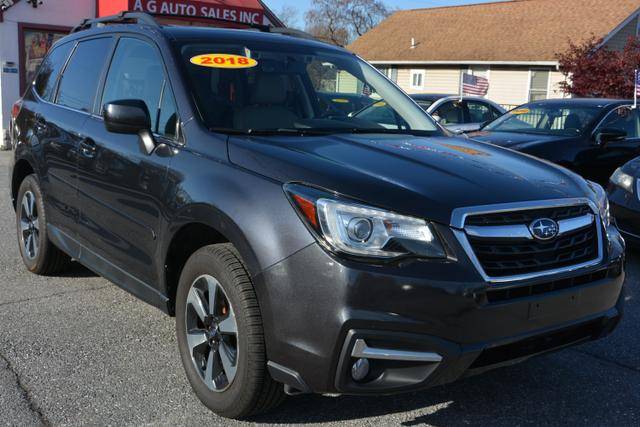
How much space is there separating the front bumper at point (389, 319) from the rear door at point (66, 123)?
87.0 inches

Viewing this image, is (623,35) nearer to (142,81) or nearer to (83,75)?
(83,75)

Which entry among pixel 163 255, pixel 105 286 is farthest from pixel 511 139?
pixel 163 255

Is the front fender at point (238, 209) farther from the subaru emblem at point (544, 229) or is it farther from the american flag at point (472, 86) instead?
the american flag at point (472, 86)

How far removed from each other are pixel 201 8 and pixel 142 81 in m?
11.8

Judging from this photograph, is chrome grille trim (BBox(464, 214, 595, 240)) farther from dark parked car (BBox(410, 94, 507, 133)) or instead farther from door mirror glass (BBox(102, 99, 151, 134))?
dark parked car (BBox(410, 94, 507, 133))

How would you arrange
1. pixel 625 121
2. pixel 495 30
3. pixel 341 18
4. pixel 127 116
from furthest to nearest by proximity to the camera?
pixel 341 18 → pixel 495 30 → pixel 625 121 → pixel 127 116

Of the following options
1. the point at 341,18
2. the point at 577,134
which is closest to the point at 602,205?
the point at 577,134

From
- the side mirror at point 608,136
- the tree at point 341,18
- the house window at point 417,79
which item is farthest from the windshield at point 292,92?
the tree at point 341,18

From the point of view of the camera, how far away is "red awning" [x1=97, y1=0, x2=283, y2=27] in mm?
14775

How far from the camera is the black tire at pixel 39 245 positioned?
5051 mm

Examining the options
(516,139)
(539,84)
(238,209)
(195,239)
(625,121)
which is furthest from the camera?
(539,84)

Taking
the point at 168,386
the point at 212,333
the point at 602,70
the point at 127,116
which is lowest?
the point at 168,386

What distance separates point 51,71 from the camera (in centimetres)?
532

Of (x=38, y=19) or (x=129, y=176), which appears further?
(x=38, y=19)
